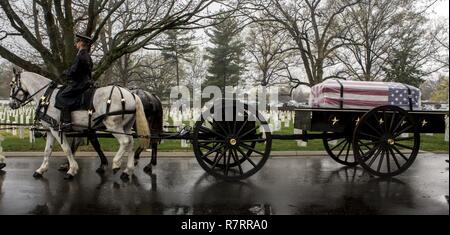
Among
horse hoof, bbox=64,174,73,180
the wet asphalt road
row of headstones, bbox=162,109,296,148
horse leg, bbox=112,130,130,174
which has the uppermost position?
row of headstones, bbox=162,109,296,148

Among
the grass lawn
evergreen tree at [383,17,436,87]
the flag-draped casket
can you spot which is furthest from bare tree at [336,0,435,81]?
the flag-draped casket

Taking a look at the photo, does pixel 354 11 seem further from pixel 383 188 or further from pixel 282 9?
pixel 383 188

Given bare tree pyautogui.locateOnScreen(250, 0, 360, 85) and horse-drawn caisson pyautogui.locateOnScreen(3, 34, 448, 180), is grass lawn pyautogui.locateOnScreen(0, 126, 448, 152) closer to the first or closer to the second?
horse-drawn caisson pyautogui.locateOnScreen(3, 34, 448, 180)

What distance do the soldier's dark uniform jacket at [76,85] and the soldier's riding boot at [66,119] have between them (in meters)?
0.09

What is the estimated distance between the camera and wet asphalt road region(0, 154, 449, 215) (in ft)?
17.6

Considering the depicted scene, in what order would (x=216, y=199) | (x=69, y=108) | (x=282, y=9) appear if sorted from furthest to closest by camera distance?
(x=282, y=9), (x=69, y=108), (x=216, y=199)

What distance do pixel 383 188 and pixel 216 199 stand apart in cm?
298

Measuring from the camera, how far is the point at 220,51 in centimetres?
3797

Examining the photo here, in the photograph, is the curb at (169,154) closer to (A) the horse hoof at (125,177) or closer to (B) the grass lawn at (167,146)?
(B) the grass lawn at (167,146)

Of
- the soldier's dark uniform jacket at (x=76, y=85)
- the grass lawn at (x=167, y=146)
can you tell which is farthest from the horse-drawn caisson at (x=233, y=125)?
the grass lawn at (x=167, y=146)

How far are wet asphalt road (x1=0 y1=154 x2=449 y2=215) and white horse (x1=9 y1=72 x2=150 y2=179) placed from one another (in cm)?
48

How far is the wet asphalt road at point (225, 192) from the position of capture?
536 centimetres
